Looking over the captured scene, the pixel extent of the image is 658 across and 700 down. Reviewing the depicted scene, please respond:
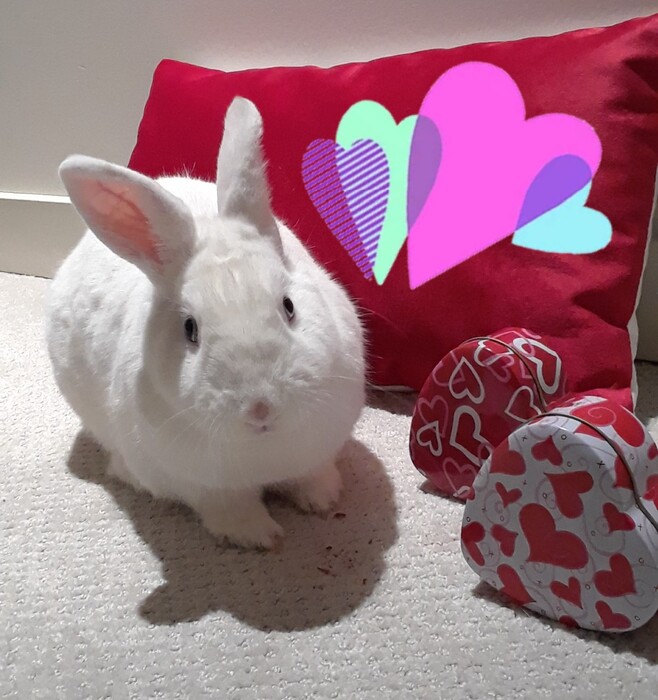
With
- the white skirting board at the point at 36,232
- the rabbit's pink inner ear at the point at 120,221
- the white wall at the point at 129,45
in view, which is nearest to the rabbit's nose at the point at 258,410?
the rabbit's pink inner ear at the point at 120,221

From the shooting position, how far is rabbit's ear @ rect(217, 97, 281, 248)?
85 centimetres

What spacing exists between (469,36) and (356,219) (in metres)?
0.39

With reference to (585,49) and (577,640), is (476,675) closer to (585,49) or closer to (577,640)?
(577,640)

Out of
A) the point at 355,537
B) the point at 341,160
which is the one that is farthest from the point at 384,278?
the point at 355,537

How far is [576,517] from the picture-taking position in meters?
0.72

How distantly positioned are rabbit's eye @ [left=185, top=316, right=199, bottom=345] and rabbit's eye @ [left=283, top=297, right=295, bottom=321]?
0.34ft

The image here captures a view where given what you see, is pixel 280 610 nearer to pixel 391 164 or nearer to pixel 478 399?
pixel 478 399

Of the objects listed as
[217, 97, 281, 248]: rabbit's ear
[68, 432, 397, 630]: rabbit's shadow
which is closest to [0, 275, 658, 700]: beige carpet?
[68, 432, 397, 630]: rabbit's shadow

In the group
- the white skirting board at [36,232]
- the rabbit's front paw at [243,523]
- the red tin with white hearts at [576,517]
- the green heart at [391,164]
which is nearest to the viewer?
the red tin with white hearts at [576,517]

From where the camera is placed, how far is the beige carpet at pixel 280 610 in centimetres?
75

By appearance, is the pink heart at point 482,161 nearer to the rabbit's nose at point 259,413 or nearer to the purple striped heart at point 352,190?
the purple striped heart at point 352,190

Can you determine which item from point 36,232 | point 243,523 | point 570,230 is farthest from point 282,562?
point 36,232

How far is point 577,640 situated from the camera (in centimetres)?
76

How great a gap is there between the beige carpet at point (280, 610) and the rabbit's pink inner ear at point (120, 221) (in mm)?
405
